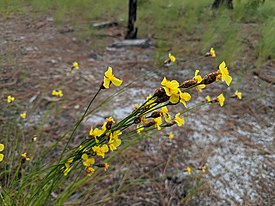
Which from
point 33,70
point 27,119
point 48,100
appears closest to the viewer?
point 27,119

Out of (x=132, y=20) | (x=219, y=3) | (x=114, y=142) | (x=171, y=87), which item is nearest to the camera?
(x=171, y=87)

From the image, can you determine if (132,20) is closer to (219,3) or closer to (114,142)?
(219,3)

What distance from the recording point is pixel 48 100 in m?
2.11

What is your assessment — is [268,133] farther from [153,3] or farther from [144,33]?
[153,3]

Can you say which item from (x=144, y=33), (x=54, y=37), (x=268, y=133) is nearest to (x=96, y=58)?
(x=54, y=37)

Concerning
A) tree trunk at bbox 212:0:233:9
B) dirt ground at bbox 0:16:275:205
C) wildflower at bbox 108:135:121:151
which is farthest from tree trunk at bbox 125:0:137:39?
wildflower at bbox 108:135:121:151

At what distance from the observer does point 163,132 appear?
1848 mm

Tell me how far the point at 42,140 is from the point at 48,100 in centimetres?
48

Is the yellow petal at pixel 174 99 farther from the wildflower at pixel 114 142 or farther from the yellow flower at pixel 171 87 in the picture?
the wildflower at pixel 114 142

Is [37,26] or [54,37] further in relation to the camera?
[37,26]

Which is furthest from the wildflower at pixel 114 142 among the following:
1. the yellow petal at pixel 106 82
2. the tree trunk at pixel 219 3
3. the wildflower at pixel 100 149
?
the tree trunk at pixel 219 3

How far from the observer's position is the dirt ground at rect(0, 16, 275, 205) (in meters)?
1.48

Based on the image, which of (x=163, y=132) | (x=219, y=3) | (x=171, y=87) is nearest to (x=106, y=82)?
(x=171, y=87)

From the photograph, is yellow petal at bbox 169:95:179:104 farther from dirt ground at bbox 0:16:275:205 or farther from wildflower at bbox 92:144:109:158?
dirt ground at bbox 0:16:275:205
